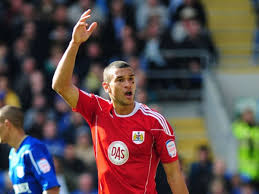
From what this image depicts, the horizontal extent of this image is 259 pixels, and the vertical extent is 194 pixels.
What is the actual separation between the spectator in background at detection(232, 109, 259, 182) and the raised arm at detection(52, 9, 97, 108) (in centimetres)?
735

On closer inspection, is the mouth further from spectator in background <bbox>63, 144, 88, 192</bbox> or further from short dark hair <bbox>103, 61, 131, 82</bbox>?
spectator in background <bbox>63, 144, 88, 192</bbox>

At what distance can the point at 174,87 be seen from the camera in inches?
555

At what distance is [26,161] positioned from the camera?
21.6 ft

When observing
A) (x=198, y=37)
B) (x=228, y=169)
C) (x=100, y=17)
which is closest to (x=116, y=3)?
(x=100, y=17)

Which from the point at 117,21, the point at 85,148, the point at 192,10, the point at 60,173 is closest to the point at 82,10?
the point at 117,21

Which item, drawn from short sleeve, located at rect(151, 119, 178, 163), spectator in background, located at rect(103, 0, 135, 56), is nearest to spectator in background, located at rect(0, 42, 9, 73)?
spectator in background, located at rect(103, 0, 135, 56)

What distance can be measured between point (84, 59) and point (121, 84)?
7.52 meters

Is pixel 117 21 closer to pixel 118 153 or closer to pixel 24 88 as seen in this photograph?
pixel 24 88

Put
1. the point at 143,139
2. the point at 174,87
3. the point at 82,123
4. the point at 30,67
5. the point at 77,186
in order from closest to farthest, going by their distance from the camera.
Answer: the point at 143,139 < the point at 77,186 < the point at 82,123 < the point at 30,67 < the point at 174,87

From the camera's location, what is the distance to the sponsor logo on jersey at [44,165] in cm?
651

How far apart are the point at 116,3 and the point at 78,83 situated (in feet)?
7.87

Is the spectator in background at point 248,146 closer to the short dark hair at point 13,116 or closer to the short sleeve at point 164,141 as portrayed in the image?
the short dark hair at point 13,116

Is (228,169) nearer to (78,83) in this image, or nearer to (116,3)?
(78,83)

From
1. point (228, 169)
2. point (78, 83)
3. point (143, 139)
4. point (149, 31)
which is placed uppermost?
point (149, 31)
